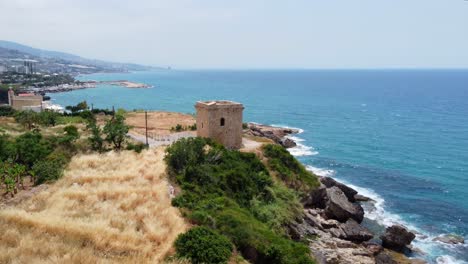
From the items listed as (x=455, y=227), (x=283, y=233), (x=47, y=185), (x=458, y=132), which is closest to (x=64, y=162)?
(x=47, y=185)

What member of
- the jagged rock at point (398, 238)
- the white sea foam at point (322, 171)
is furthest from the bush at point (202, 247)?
the white sea foam at point (322, 171)

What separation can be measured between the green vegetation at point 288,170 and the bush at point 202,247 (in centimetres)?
1758

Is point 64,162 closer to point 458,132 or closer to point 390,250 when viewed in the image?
point 390,250

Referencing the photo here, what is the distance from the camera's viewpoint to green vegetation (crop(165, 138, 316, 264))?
18422mm

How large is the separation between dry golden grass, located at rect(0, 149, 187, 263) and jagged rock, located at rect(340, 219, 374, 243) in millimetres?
13517

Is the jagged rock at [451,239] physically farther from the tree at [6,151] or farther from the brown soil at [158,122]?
the tree at [6,151]

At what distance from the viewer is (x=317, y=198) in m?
33.0

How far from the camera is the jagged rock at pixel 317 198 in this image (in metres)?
32.5

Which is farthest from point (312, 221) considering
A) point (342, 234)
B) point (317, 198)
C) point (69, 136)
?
point (69, 136)

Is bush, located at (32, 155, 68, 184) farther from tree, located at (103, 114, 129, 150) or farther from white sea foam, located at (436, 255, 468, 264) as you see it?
white sea foam, located at (436, 255, 468, 264)

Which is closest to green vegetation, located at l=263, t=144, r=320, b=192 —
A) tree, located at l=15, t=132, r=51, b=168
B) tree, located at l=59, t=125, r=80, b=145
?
tree, located at l=59, t=125, r=80, b=145

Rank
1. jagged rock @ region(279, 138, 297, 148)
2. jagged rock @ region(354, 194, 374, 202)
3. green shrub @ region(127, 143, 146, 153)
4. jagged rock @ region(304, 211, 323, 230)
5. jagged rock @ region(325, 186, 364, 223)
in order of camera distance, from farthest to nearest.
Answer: jagged rock @ region(279, 138, 297, 148) < jagged rock @ region(354, 194, 374, 202) < jagged rock @ region(325, 186, 364, 223) < green shrub @ region(127, 143, 146, 153) < jagged rock @ region(304, 211, 323, 230)

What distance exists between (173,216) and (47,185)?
769cm

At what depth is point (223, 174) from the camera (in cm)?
2805
